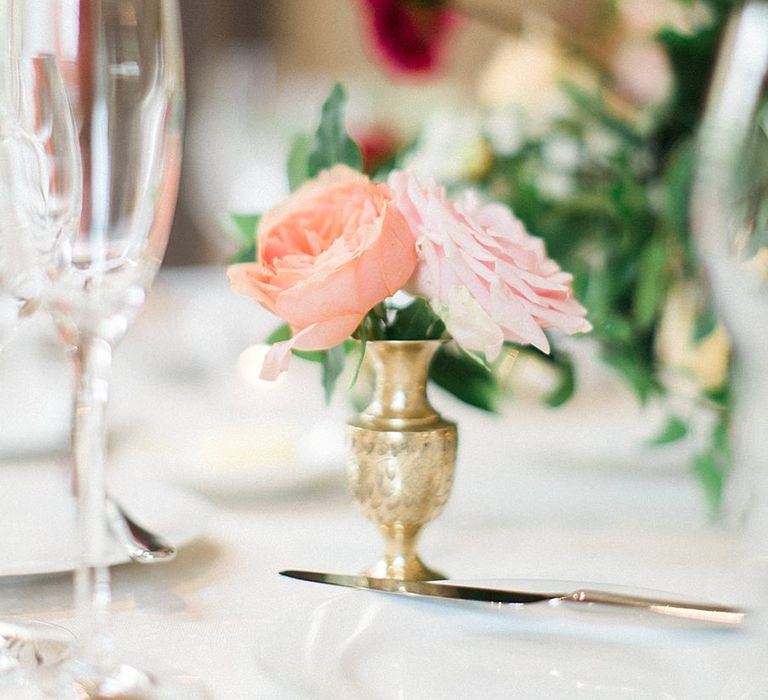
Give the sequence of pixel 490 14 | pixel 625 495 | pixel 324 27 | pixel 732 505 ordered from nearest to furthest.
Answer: pixel 732 505
pixel 625 495
pixel 490 14
pixel 324 27

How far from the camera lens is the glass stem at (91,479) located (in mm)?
336

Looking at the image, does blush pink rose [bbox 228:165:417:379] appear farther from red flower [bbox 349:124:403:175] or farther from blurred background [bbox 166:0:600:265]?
blurred background [bbox 166:0:600:265]

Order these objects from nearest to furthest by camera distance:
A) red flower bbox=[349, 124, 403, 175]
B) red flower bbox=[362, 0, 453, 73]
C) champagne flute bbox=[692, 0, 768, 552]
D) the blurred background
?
champagne flute bbox=[692, 0, 768, 552], red flower bbox=[362, 0, 453, 73], red flower bbox=[349, 124, 403, 175], the blurred background

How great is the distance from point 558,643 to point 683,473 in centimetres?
32

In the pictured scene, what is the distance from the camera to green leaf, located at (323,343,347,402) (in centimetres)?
43

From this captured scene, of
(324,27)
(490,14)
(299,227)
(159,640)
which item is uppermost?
(324,27)

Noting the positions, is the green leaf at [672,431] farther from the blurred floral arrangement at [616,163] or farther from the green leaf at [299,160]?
the green leaf at [299,160]

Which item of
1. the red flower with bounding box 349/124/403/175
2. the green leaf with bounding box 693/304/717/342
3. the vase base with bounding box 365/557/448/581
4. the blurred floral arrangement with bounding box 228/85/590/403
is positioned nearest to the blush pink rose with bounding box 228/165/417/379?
the blurred floral arrangement with bounding box 228/85/590/403

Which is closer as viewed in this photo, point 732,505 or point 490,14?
point 732,505

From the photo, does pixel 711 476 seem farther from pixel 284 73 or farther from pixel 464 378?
pixel 284 73

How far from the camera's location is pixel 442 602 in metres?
0.39

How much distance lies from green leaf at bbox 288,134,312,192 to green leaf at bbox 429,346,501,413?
0.34 ft

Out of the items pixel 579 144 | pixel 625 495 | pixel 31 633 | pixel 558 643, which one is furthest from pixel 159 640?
pixel 579 144

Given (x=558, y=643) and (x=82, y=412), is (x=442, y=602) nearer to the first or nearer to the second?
(x=558, y=643)
